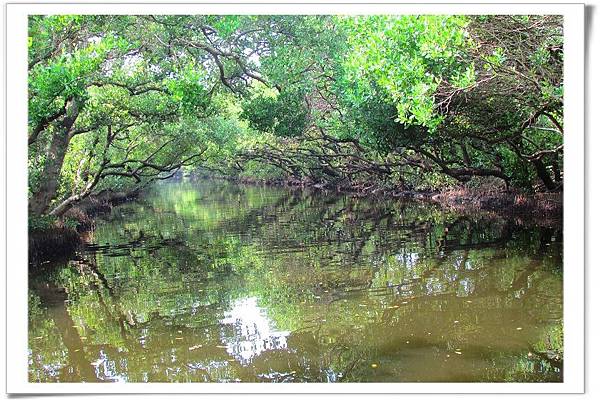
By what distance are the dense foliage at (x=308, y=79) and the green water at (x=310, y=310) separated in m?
2.04

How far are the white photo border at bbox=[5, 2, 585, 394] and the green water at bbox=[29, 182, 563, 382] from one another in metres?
0.43

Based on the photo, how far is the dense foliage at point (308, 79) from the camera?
725 cm

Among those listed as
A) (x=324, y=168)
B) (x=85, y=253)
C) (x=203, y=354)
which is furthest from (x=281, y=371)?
(x=324, y=168)

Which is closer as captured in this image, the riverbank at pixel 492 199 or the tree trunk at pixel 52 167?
the tree trunk at pixel 52 167

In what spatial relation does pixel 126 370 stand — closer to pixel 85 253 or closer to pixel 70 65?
pixel 70 65

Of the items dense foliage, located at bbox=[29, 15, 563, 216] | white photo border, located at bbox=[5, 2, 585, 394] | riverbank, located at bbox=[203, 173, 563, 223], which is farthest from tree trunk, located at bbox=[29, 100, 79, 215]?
riverbank, located at bbox=[203, 173, 563, 223]

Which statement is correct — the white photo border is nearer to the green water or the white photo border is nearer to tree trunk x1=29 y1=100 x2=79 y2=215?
the green water

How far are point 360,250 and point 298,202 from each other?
41.7ft

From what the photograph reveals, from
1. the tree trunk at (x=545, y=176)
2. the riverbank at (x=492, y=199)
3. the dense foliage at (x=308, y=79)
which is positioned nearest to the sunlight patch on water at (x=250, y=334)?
the dense foliage at (x=308, y=79)

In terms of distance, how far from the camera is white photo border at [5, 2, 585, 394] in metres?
3.90
